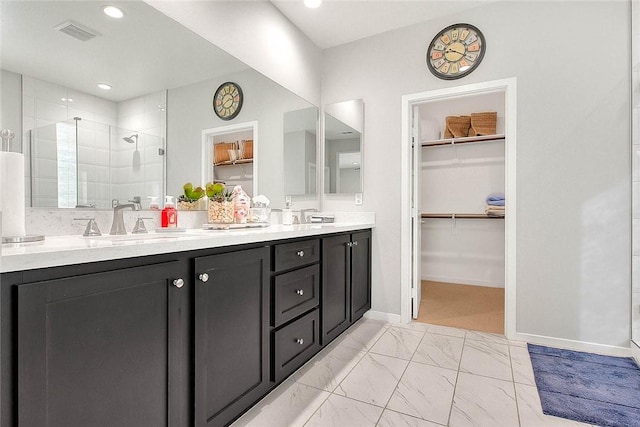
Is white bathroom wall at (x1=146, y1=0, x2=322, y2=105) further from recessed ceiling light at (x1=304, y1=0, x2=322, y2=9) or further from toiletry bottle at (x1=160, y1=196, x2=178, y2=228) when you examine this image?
toiletry bottle at (x1=160, y1=196, x2=178, y2=228)

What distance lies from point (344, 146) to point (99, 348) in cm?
261

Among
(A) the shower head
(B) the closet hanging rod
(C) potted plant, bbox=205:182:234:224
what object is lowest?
(B) the closet hanging rod

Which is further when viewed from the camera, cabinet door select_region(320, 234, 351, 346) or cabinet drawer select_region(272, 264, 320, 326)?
cabinet door select_region(320, 234, 351, 346)

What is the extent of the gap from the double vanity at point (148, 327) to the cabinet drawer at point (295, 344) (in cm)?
1

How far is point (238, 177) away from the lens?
2.31 metres

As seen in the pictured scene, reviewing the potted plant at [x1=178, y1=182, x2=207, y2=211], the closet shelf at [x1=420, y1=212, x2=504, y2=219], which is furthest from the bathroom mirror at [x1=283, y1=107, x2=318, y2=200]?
the closet shelf at [x1=420, y1=212, x2=504, y2=219]

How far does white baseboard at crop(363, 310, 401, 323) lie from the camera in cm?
298

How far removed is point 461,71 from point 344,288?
2008 millimetres

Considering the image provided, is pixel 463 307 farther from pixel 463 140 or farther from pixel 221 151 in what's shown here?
pixel 221 151

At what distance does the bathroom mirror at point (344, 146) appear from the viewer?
123 inches

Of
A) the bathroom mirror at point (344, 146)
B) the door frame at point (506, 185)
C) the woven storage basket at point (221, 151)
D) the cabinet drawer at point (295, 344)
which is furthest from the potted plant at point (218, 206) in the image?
the door frame at point (506, 185)

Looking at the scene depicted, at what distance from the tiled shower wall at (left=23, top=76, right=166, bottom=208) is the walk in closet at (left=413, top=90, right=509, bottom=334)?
3.05 meters

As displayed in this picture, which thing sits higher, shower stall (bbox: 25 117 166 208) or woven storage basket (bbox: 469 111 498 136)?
woven storage basket (bbox: 469 111 498 136)

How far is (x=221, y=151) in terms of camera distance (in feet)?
7.11
